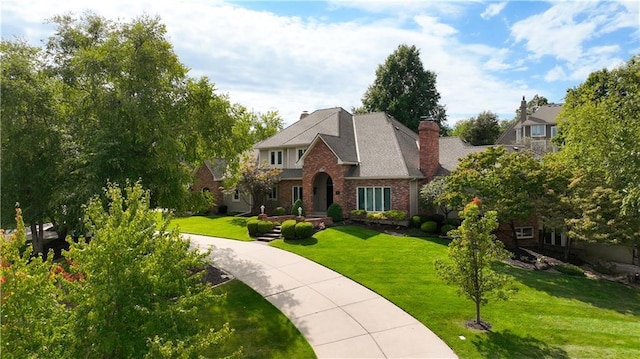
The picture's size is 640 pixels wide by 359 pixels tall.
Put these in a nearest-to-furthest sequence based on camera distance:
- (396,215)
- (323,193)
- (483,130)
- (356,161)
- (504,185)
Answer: (504,185) < (396,215) < (356,161) < (323,193) < (483,130)

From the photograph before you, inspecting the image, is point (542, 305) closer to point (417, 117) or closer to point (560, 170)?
point (560, 170)

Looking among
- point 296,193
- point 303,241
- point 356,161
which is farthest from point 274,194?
point 303,241

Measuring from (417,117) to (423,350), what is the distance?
1615 inches

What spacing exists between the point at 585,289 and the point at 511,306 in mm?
4600

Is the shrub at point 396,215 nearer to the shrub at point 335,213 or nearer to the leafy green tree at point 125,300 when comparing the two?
the shrub at point 335,213

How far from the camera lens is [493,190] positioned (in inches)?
739

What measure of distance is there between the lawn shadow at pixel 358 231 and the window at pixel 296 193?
6.29 metres

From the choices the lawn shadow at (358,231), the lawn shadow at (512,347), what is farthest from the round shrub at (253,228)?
the lawn shadow at (512,347)

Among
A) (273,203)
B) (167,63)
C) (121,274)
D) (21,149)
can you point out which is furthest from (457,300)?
(273,203)

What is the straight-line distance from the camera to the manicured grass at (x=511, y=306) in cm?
977

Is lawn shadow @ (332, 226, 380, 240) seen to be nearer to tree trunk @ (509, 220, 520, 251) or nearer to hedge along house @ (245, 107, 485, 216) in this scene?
hedge along house @ (245, 107, 485, 216)

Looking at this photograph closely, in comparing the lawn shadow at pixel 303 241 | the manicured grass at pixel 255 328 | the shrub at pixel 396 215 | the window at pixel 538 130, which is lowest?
the manicured grass at pixel 255 328

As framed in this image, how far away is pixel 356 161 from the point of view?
25.4 metres

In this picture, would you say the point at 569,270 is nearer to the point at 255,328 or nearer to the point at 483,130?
the point at 255,328
